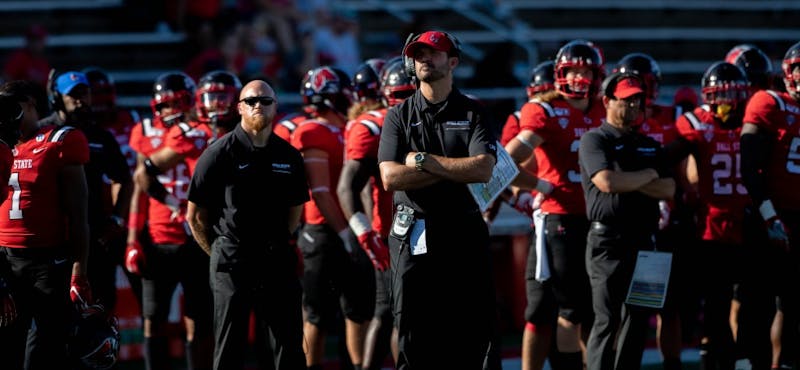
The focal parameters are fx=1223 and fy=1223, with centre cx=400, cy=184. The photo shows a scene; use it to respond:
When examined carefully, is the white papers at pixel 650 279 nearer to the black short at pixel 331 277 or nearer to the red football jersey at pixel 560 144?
the red football jersey at pixel 560 144

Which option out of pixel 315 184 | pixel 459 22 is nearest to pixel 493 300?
pixel 315 184

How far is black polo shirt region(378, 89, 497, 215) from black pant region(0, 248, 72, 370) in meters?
1.89

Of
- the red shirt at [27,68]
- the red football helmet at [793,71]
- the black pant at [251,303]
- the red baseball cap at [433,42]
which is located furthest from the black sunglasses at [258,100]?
the red shirt at [27,68]

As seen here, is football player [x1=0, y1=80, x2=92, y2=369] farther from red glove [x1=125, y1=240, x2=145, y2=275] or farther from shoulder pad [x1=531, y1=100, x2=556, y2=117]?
shoulder pad [x1=531, y1=100, x2=556, y2=117]

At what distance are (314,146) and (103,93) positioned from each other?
5.71ft

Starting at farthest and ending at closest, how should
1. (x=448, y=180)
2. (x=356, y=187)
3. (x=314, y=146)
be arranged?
(x=314, y=146), (x=356, y=187), (x=448, y=180)

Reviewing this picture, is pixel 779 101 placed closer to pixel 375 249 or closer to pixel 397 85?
pixel 397 85

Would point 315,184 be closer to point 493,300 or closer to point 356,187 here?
point 356,187

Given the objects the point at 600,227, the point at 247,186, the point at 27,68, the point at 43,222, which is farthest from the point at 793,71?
the point at 27,68

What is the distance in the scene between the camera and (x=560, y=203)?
25.3 feet

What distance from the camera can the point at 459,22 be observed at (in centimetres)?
1692

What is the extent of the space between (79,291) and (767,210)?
4.14m

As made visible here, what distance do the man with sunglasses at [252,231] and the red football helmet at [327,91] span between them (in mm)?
1405

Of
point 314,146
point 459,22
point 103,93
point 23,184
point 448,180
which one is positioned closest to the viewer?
point 448,180
